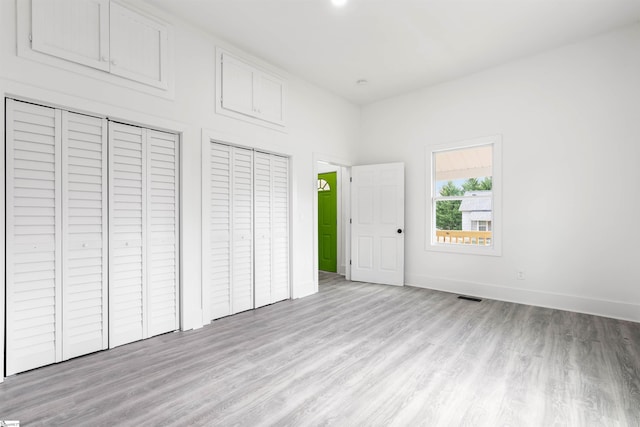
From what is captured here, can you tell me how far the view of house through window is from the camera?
4.65 meters

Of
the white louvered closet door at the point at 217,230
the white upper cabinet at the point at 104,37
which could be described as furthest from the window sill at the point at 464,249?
the white upper cabinet at the point at 104,37

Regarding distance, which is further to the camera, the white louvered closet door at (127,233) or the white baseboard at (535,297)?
the white baseboard at (535,297)

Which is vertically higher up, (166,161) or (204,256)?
(166,161)

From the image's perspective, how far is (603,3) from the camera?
124 inches

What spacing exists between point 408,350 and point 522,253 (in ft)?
8.19

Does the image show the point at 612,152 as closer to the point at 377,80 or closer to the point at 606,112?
the point at 606,112

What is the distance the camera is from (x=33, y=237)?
2.45 metres

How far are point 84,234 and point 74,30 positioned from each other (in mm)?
1618

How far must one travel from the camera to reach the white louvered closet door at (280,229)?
4.32 meters

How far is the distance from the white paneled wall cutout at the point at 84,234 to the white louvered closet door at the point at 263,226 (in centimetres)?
103

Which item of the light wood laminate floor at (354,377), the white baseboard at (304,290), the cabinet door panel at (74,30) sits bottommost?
the light wood laminate floor at (354,377)

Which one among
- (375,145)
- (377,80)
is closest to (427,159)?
(375,145)

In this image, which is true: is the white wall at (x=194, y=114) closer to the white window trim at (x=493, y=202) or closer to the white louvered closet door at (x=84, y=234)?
the white louvered closet door at (x=84, y=234)

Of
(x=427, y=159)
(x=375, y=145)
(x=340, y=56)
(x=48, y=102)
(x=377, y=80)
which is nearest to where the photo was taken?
(x=48, y=102)
